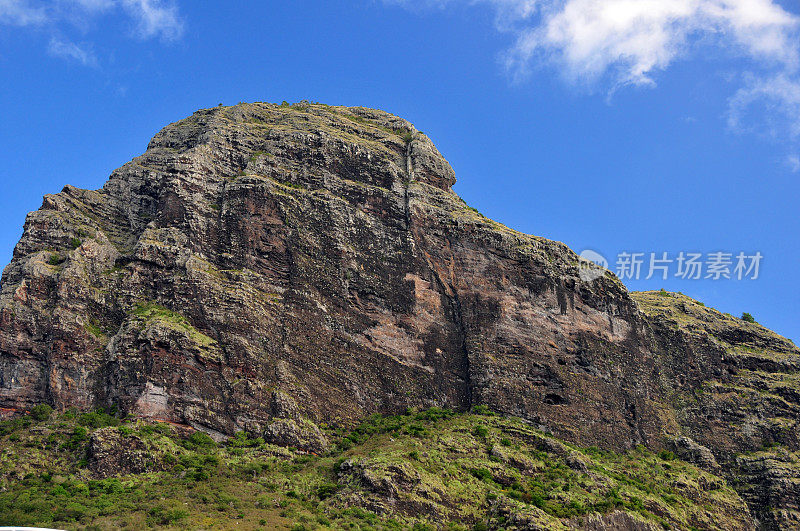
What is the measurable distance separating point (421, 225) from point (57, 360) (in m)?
39.1

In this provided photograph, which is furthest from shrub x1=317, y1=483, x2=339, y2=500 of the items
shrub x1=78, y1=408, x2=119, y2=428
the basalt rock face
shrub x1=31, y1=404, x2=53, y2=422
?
shrub x1=31, y1=404, x2=53, y2=422

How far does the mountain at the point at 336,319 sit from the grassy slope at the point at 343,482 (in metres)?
3.07

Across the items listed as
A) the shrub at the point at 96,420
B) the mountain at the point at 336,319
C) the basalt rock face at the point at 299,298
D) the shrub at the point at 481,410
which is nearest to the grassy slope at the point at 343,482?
the shrub at the point at 96,420

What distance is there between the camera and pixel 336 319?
7131 cm

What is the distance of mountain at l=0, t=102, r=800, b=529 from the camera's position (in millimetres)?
60344

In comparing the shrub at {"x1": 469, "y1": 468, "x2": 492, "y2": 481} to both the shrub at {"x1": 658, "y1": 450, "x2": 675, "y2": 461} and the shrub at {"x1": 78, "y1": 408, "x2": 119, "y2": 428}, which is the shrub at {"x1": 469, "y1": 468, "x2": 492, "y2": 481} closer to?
the shrub at {"x1": 658, "y1": 450, "x2": 675, "y2": 461}

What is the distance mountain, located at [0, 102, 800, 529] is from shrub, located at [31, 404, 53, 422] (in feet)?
2.72

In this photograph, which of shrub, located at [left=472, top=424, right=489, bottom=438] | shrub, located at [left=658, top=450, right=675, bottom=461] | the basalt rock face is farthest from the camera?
shrub, located at [left=658, top=450, right=675, bottom=461]

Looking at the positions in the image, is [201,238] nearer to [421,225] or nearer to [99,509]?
[421,225]

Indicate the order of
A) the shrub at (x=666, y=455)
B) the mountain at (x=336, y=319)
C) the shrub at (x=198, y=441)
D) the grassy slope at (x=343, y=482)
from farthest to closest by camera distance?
the shrub at (x=666, y=455)
the mountain at (x=336, y=319)
the shrub at (x=198, y=441)
the grassy slope at (x=343, y=482)

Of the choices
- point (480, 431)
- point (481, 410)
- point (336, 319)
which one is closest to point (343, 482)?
point (480, 431)

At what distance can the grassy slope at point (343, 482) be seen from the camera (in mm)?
48562

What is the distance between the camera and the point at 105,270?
66.4 metres

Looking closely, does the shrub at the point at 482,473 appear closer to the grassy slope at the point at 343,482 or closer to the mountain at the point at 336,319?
the grassy slope at the point at 343,482
